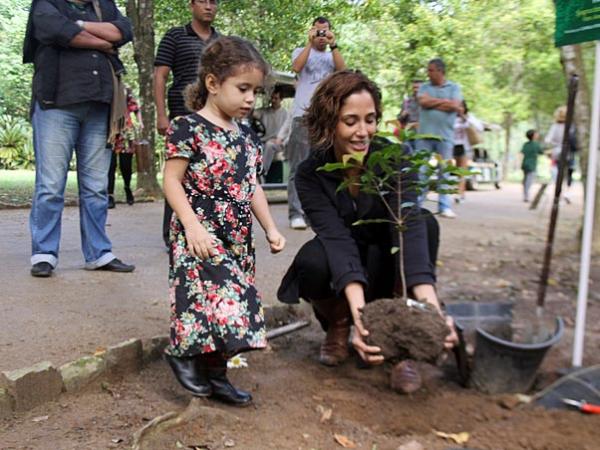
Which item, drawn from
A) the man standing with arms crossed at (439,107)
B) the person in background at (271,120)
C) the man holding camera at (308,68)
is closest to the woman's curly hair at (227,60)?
the man holding camera at (308,68)

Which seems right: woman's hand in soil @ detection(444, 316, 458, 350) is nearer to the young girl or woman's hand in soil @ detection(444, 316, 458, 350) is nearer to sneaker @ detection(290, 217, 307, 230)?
the young girl

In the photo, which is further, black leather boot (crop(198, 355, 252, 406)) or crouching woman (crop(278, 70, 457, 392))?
crouching woman (crop(278, 70, 457, 392))

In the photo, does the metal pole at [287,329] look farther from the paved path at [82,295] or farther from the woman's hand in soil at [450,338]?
the woman's hand in soil at [450,338]

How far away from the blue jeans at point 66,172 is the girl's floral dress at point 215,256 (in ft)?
5.44

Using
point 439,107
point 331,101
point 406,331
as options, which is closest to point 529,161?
point 439,107

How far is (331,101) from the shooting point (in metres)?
2.80

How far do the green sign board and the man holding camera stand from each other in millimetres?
2816

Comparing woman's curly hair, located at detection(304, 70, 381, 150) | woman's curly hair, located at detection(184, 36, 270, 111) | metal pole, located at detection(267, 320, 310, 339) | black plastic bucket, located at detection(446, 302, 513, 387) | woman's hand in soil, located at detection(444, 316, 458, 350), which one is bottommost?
metal pole, located at detection(267, 320, 310, 339)

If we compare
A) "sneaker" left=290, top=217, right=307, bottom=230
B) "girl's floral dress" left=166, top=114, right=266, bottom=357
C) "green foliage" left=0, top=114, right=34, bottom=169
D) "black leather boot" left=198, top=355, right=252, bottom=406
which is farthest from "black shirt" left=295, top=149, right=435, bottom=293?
"green foliage" left=0, top=114, right=34, bottom=169

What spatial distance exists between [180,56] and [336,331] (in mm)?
2410

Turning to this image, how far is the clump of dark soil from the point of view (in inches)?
91.2

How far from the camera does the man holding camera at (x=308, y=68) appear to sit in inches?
220

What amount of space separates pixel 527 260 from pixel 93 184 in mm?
3736

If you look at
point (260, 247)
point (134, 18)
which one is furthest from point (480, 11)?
point (260, 247)
